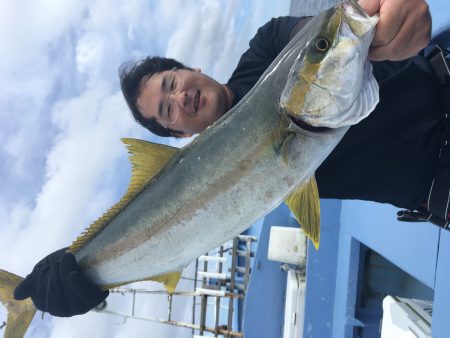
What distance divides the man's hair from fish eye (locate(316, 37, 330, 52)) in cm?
190

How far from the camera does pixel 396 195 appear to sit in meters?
2.54

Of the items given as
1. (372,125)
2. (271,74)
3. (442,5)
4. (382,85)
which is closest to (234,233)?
(271,74)

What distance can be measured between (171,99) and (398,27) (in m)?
1.89

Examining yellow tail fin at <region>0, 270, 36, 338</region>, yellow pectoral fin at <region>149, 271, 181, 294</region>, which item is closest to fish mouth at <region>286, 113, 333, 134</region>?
yellow pectoral fin at <region>149, 271, 181, 294</region>

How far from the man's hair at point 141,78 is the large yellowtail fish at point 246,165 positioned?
3.92 ft

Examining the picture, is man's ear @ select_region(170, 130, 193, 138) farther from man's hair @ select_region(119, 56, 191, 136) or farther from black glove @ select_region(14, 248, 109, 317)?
black glove @ select_region(14, 248, 109, 317)

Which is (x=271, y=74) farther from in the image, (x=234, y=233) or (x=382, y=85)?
(x=234, y=233)

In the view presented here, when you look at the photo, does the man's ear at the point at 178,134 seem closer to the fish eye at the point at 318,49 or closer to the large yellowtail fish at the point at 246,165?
the large yellowtail fish at the point at 246,165

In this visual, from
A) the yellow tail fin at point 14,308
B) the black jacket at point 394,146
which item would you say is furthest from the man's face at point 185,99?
the yellow tail fin at point 14,308

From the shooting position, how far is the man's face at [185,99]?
3143mm

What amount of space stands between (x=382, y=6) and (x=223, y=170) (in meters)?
1.13

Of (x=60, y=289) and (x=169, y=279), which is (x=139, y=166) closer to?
(x=169, y=279)

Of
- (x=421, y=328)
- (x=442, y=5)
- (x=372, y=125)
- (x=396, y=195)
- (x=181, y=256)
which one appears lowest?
(x=421, y=328)

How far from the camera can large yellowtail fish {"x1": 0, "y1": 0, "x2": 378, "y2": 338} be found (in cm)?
188
